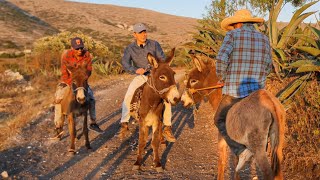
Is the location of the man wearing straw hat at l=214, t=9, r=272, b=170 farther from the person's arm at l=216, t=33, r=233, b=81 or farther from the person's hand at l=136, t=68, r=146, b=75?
the person's hand at l=136, t=68, r=146, b=75

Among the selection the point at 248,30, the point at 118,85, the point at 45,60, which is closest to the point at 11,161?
the point at 248,30

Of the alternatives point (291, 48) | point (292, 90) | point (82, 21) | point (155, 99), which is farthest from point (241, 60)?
point (82, 21)

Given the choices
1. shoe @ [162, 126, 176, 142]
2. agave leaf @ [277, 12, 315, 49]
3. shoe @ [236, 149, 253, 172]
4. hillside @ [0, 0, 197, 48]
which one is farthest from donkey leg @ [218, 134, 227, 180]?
hillside @ [0, 0, 197, 48]

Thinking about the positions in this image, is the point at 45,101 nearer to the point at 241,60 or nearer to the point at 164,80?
the point at 164,80

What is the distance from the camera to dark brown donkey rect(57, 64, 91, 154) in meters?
7.11

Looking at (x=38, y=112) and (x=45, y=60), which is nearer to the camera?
(x=38, y=112)

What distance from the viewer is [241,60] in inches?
180

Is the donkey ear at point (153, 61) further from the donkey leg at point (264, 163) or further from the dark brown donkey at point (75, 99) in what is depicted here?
the donkey leg at point (264, 163)

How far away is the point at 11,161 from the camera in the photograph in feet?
23.2

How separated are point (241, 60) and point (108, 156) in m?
3.93

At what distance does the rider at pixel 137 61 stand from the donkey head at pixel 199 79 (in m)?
0.89

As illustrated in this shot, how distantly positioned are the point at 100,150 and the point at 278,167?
469 cm

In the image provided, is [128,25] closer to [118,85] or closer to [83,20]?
[83,20]

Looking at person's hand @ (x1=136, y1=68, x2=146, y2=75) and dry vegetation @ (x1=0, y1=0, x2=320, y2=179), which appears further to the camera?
person's hand @ (x1=136, y1=68, x2=146, y2=75)
